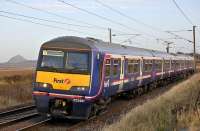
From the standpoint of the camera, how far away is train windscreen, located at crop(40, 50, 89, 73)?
14391 mm

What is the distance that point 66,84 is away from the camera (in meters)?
14.2

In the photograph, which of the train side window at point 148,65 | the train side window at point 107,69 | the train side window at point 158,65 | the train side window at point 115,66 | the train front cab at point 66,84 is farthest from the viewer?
the train side window at point 158,65

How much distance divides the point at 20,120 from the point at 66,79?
2422mm

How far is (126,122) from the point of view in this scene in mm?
12891

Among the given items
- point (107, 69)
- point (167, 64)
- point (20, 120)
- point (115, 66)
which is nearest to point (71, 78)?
point (107, 69)

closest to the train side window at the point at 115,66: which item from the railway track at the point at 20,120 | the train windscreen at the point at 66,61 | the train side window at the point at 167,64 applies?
the train windscreen at the point at 66,61

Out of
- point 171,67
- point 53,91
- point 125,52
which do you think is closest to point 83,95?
point 53,91

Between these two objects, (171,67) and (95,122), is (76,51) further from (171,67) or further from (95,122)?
(171,67)

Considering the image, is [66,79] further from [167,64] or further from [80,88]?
[167,64]

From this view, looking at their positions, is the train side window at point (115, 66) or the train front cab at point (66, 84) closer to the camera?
the train front cab at point (66, 84)

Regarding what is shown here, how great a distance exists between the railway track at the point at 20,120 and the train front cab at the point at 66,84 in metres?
0.73

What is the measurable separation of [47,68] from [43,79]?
400 millimetres

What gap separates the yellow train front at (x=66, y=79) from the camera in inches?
556

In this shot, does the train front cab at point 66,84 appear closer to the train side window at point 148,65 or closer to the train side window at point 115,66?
the train side window at point 115,66
